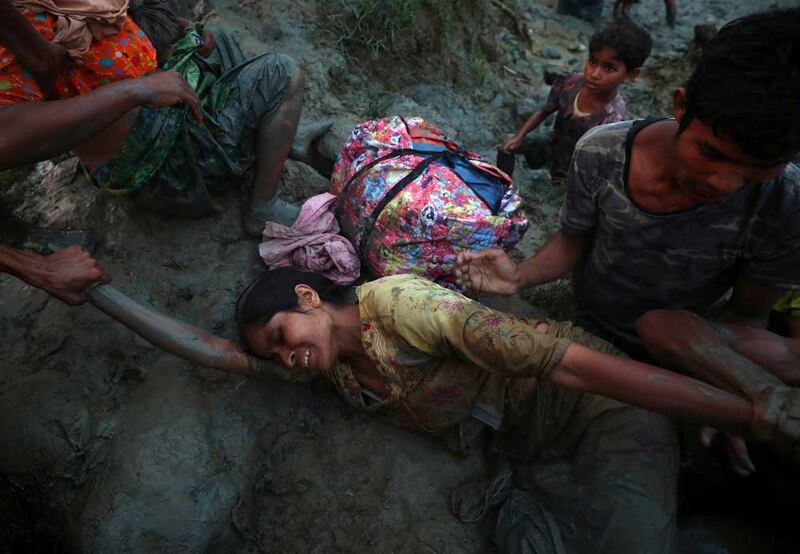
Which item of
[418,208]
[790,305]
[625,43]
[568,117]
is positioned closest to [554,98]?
[568,117]

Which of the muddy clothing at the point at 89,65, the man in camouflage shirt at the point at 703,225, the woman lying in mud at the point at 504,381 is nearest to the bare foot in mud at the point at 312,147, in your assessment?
the muddy clothing at the point at 89,65

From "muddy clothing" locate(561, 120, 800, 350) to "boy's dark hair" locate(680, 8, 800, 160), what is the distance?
1.23 ft

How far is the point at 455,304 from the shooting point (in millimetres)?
1970

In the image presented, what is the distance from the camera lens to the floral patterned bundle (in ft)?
8.41

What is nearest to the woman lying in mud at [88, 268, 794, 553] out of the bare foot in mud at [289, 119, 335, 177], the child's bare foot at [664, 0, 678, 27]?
the bare foot in mud at [289, 119, 335, 177]

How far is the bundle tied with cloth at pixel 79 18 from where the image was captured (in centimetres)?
217

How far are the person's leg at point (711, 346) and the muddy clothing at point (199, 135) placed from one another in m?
1.92

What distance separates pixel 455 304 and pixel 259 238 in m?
1.43

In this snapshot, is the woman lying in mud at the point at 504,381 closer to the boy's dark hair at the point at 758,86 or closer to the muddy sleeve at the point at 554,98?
the boy's dark hair at the point at 758,86

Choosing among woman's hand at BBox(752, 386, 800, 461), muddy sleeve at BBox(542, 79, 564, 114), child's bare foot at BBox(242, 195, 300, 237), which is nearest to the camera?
woman's hand at BBox(752, 386, 800, 461)

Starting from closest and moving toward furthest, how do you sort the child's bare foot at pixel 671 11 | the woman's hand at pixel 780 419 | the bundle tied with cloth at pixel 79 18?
the woman's hand at pixel 780 419, the bundle tied with cloth at pixel 79 18, the child's bare foot at pixel 671 11

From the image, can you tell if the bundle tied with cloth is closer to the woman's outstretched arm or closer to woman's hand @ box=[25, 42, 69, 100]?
woman's hand @ box=[25, 42, 69, 100]

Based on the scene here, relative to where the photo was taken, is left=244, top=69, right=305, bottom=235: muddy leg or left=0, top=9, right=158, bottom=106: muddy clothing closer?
left=0, top=9, right=158, bottom=106: muddy clothing

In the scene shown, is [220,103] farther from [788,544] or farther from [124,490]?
[788,544]
